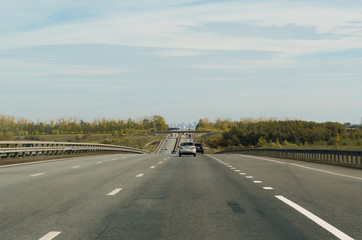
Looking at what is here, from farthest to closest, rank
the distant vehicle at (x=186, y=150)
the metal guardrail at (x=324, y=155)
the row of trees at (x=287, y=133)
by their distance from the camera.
→ the row of trees at (x=287, y=133)
the distant vehicle at (x=186, y=150)
the metal guardrail at (x=324, y=155)

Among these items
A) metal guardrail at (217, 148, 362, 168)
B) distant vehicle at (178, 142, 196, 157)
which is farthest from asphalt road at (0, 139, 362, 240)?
distant vehicle at (178, 142, 196, 157)

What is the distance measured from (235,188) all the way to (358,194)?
3149mm

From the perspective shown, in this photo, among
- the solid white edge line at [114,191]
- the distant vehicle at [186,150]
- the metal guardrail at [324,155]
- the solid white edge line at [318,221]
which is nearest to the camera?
the solid white edge line at [318,221]

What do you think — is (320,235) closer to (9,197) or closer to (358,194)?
(358,194)

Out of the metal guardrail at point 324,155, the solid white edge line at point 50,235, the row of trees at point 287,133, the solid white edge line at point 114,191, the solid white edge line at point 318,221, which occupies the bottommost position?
the solid white edge line at point 50,235

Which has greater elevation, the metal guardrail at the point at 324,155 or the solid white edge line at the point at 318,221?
the metal guardrail at the point at 324,155

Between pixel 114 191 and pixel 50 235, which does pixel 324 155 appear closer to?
pixel 114 191

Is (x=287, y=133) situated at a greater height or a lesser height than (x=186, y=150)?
greater

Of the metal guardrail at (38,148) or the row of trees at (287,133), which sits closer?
the metal guardrail at (38,148)

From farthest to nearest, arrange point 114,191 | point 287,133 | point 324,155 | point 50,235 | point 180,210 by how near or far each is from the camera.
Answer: point 287,133, point 324,155, point 114,191, point 180,210, point 50,235

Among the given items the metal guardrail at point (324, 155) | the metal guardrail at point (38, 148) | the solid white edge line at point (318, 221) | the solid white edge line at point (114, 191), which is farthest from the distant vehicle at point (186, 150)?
the solid white edge line at point (318, 221)

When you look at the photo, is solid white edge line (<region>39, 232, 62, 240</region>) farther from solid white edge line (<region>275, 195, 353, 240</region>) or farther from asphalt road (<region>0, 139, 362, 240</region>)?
solid white edge line (<region>275, 195, 353, 240</region>)

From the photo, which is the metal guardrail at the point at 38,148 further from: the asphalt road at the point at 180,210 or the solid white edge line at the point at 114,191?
the solid white edge line at the point at 114,191

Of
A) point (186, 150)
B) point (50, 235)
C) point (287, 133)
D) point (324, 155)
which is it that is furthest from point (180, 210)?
point (287, 133)
